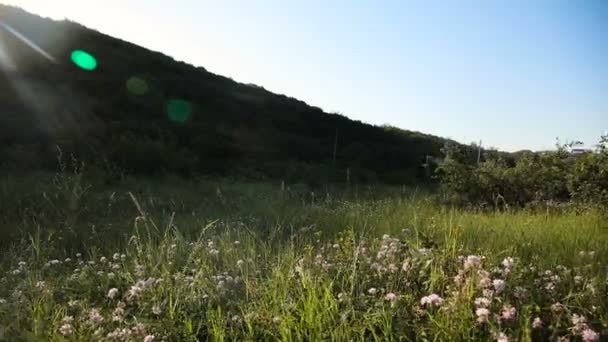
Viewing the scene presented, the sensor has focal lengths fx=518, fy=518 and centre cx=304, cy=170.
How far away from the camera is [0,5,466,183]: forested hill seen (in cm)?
1384

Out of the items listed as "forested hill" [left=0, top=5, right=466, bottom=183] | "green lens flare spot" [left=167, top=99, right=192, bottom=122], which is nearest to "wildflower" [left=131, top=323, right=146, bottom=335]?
"forested hill" [left=0, top=5, right=466, bottom=183]

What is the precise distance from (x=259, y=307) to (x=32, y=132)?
43.3 feet

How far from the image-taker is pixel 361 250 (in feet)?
11.1

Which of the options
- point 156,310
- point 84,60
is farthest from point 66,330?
point 84,60

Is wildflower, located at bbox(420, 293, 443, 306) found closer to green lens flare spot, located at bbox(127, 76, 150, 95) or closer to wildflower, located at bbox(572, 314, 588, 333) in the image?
wildflower, located at bbox(572, 314, 588, 333)

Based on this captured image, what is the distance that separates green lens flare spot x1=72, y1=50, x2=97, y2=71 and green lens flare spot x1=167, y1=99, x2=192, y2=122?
3.28 m

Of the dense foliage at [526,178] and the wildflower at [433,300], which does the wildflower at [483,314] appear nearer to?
the wildflower at [433,300]

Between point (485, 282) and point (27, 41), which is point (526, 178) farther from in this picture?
point (27, 41)

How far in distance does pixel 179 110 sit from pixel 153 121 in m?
2.85

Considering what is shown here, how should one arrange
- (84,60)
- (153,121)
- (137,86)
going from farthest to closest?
1. (84,60)
2. (137,86)
3. (153,121)

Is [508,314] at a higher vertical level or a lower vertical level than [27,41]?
lower

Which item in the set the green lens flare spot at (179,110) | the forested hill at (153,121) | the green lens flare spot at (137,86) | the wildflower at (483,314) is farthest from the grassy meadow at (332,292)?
the green lens flare spot at (137,86)

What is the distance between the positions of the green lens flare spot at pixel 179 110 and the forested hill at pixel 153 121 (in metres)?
0.06

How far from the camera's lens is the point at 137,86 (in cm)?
2044
